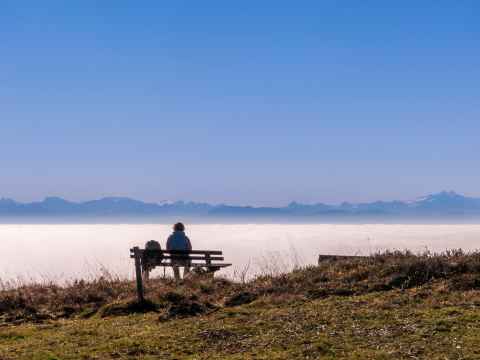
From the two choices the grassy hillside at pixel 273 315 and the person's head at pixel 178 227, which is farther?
the person's head at pixel 178 227

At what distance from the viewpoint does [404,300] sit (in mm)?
14586

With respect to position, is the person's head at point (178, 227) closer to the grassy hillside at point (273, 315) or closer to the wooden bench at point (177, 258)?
the wooden bench at point (177, 258)

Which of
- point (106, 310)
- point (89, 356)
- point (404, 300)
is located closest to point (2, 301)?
point (106, 310)

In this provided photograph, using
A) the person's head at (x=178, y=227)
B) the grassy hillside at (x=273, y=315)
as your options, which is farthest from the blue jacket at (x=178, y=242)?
the grassy hillside at (x=273, y=315)

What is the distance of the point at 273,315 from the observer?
13.8 meters

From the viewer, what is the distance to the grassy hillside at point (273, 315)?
11.2 m

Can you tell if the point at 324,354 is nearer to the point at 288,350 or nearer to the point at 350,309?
the point at 288,350

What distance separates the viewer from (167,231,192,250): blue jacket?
24.9 metres

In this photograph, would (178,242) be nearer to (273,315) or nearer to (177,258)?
(177,258)

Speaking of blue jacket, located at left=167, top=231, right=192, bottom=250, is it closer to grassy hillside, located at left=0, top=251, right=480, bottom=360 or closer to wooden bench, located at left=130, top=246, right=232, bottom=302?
wooden bench, located at left=130, top=246, right=232, bottom=302

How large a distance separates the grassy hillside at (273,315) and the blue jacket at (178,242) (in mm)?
4958

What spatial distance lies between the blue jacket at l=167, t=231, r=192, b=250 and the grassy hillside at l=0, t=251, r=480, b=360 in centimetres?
496

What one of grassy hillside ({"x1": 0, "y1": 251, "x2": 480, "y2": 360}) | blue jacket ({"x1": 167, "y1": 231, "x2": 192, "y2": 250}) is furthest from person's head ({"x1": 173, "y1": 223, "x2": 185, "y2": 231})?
grassy hillside ({"x1": 0, "y1": 251, "x2": 480, "y2": 360})

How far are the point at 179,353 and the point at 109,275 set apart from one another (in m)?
9.61
